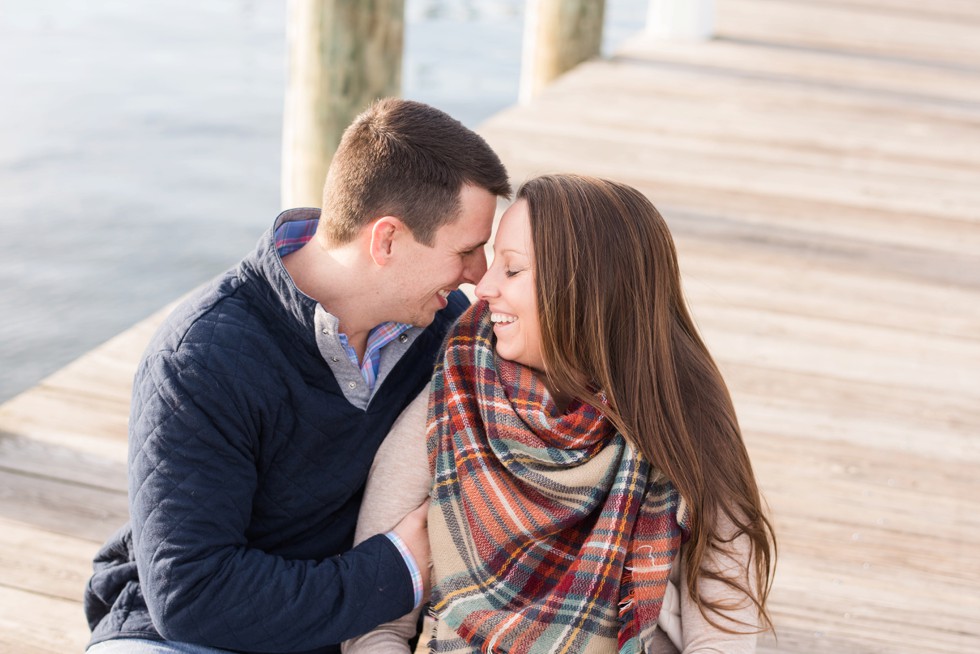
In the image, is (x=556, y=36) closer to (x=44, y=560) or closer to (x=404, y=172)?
(x=44, y=560)

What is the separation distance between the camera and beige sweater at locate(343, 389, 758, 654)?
170 centimetres

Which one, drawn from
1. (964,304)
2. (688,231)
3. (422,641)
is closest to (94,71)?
(688,231)

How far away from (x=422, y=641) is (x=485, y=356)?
2.37ft

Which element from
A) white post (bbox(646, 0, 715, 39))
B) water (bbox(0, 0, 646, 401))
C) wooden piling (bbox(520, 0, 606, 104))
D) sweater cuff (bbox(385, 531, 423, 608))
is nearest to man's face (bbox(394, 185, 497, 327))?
sweater cuff (bbox(385, 531, 423, 608))

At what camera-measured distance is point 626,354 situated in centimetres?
170

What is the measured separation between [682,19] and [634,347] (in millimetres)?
6562

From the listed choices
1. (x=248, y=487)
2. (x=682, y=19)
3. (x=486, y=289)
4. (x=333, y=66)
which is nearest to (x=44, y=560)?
(x=248, y=487)

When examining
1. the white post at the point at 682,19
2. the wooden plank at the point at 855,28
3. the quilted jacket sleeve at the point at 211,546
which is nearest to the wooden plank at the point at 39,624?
the quilted jacket sleeve at the point at 211,546

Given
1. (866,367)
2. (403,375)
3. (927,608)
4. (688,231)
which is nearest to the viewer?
(403,375)

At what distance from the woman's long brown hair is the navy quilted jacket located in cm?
33

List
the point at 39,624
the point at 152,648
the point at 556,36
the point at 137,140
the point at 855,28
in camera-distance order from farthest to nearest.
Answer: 1. the point at 855,28
2. the point at 137,140
3. the point at 556,36
4. the point at 39,624
5. the point at 152,648

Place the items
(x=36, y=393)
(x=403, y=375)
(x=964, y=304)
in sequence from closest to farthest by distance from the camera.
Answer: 1. (x=403, y=375)
2. (x=36, y=393)
3. (x=964, y=304)

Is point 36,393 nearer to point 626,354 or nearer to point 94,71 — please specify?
point 626,354

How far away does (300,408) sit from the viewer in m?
1.67
